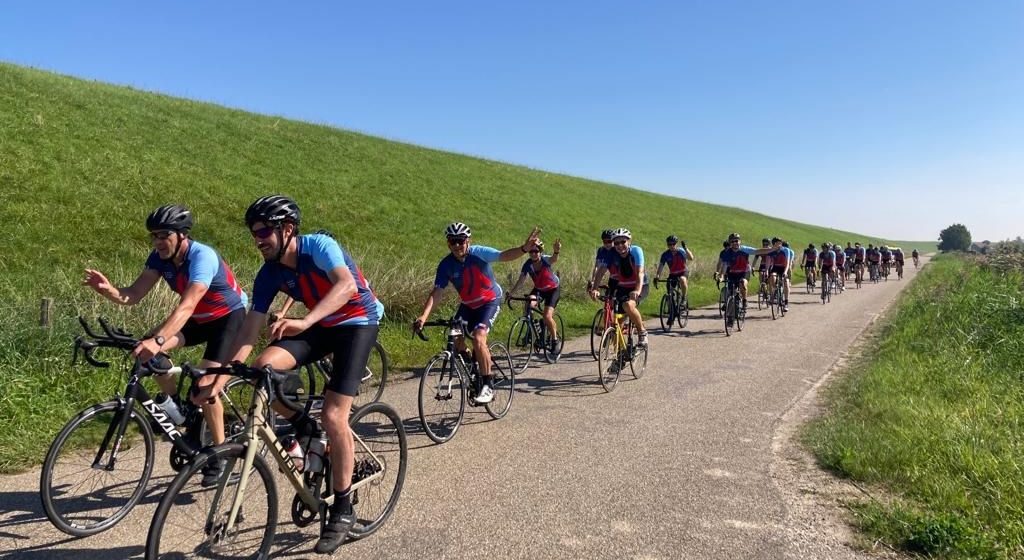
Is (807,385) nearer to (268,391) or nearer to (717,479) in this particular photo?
(717,479)

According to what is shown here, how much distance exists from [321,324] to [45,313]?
16.3ft

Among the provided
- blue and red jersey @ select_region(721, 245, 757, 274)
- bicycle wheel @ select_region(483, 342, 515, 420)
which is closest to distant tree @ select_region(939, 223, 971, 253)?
blue and red jersey @ select_region(721, 245, 757, 274)

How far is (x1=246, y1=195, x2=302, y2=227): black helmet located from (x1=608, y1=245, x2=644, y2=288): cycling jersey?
632 cm

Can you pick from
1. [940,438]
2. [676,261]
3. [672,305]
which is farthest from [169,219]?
[676,261]

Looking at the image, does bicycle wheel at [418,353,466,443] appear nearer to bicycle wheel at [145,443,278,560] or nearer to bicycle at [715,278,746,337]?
bicycle wheel at [145,443,278,560]

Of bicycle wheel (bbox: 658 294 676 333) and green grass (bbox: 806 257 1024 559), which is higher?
bicycle wheel (bbox: 658 294 676 333)

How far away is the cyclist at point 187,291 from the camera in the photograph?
3.96m

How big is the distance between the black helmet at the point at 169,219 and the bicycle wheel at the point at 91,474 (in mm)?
1230

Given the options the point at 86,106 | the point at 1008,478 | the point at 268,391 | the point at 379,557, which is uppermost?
the point at 86,106

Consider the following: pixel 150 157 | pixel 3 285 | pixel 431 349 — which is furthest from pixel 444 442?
pixel 150 157

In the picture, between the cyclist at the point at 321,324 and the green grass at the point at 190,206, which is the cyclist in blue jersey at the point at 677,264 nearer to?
the green grass at the point at 190,206

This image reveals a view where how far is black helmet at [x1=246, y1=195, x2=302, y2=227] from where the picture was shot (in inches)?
132

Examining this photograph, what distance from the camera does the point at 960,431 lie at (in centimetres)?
529

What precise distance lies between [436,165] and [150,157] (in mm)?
20077
